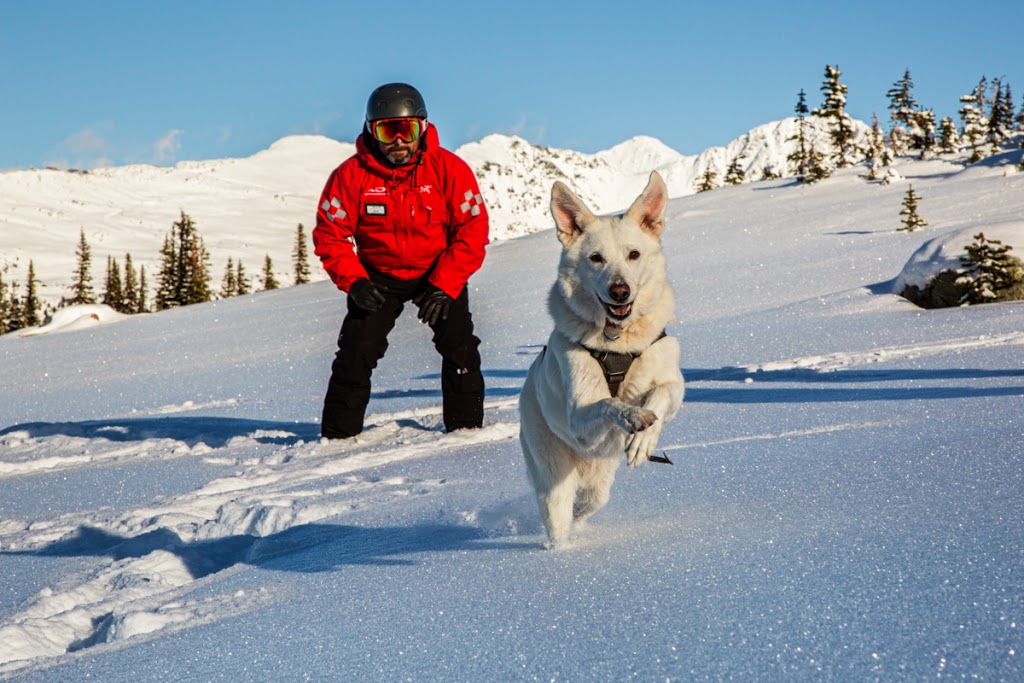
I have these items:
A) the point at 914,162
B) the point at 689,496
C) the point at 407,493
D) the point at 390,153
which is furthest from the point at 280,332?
the point at 914,162

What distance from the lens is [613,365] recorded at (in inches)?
149

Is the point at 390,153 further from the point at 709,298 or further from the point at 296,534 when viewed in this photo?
the point at 709,298

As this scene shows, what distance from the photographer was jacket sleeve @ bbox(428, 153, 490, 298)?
6.62 metres

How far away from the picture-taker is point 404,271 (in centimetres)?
680

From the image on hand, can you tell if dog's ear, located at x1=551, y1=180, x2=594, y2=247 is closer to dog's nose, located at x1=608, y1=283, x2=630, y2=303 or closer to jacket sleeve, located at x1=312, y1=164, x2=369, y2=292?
dog's nose, located at x1=608, y1=283, x2=630, y2=303

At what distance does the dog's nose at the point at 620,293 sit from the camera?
367 cm

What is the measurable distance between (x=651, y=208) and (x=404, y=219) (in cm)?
290

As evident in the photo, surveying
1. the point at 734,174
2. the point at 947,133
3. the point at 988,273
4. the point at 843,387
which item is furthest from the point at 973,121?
the point at 843,387

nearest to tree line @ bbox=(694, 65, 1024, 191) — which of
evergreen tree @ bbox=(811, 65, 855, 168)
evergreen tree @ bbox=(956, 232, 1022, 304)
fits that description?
evergreen tree @ bbox=(811, 65, 855, 168)

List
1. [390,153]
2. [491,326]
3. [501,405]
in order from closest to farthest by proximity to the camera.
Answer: [390,153], [501,405], [491,326]

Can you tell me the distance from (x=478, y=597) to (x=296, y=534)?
70.1 inches

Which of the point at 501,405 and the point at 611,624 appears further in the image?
the point at 501,405

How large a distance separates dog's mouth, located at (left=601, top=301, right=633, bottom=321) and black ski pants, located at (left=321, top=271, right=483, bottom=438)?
3105 mm

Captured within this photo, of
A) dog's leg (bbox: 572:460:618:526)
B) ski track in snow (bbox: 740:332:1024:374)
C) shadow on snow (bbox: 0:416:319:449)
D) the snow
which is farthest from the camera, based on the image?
ski track in snow (bbox: 740:332:1024:374)
